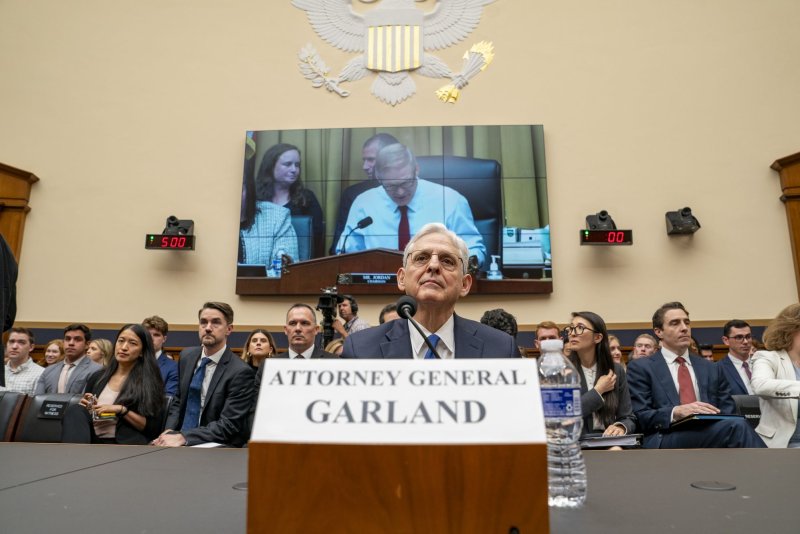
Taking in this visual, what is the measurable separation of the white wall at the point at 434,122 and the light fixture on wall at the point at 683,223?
17 cm

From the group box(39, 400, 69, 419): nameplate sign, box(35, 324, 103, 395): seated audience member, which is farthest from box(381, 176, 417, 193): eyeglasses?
box(39, 400, 69, 419): nameplate sign

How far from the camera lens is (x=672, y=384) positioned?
2.67 meters

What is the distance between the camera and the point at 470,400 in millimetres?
625

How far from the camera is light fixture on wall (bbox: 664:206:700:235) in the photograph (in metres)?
5.95

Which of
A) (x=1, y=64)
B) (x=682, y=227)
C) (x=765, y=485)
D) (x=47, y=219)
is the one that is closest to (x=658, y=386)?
(x=765, y=485)

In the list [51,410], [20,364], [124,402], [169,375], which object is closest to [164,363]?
[169,375]

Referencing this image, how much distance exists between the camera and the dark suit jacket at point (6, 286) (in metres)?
2.50

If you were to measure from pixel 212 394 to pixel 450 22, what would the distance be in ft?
18.0

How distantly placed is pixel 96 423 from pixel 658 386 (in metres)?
2.56

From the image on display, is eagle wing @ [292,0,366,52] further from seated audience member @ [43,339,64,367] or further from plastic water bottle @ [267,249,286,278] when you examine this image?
seated audience member @ [43,339,64,367]

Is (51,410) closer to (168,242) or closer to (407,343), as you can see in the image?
(407,343)

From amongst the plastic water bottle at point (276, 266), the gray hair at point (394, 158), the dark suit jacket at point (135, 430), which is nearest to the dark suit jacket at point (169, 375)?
the dark suit jacket at point (135, 430)

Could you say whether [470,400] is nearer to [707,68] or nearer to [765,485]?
[765,485]

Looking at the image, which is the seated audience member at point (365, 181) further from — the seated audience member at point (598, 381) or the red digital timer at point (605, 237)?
the seated audience member at point (598, 381)
